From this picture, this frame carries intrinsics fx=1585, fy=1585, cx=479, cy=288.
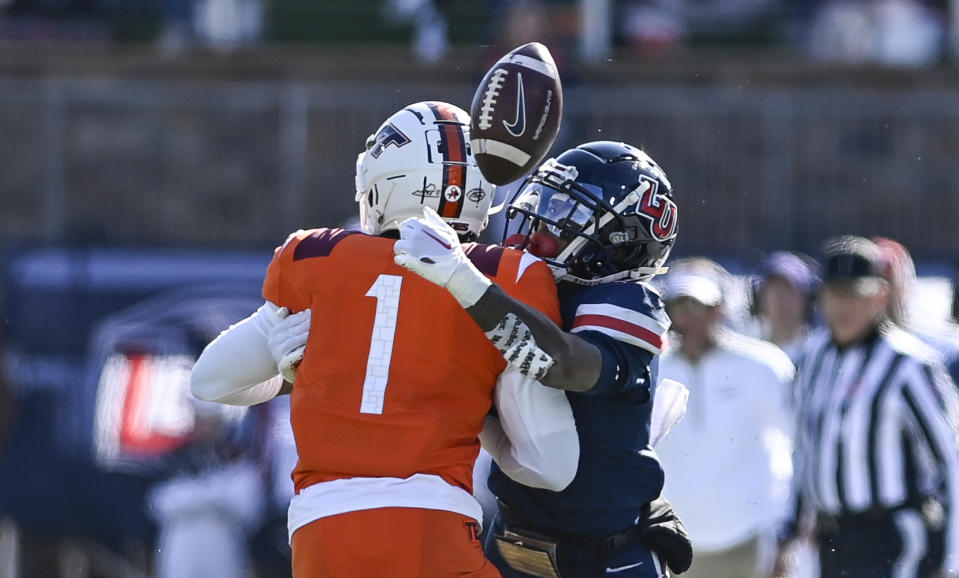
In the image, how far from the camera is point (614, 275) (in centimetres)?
360

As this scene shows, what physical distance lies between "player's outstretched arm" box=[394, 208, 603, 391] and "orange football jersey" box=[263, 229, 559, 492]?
0.40 feet

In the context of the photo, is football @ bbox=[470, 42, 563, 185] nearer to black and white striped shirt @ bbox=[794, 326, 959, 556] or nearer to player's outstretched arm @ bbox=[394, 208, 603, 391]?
player's outstretched arm @ bbox=[394, 208, 603, 391]

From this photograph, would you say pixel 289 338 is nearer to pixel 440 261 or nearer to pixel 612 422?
pixel 440 261

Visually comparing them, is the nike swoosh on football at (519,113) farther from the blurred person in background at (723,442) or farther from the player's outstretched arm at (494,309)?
the blurred person in background at (723,442)

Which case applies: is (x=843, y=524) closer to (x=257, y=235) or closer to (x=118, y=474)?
(x=118, y=474)

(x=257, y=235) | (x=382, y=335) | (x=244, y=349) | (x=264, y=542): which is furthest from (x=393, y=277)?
(x=257, y=235)

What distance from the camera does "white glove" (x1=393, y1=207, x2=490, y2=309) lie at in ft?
10.1

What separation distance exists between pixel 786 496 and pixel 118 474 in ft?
13.4

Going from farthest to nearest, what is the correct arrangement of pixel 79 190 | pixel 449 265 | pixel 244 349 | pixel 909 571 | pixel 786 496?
1. pixel 79 190
2. pixel 786 496
3. pixel 909 571
4. pixel 244 349
5. pixel 449 265

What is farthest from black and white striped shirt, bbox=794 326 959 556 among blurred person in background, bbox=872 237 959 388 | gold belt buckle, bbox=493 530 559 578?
gold belt buckle, bbox=493 530 559 578

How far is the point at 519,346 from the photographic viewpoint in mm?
3123

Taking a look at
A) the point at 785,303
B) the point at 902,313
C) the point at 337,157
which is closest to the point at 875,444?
the point at 902,313

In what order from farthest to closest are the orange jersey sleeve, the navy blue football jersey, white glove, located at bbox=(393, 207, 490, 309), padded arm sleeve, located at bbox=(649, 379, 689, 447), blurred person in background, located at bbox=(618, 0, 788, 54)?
1. blurred person in background, located at bbox=(618, 0, 788, 54)
2. padded arm sleeve, located at bbox=(649, 379, 689, 447)
3. the navy blue football jersey
4. the orange jersey sleeve
5. white glove, located at bbox=(393, 207, 490, 309)

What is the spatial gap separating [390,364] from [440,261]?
0.28 meters
